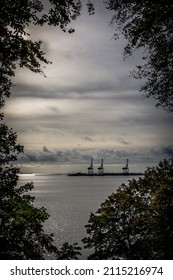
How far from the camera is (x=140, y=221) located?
2422 centimetres

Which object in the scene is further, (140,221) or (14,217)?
(140,221)

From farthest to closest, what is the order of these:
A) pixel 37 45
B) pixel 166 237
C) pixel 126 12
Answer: pixel 166 237, pixel 126 12, pixel 37 45

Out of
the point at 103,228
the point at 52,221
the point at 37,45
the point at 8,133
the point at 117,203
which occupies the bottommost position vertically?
the point at 52,221

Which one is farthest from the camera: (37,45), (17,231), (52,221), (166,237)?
(52,221)

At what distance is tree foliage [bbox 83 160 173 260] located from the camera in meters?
19.8

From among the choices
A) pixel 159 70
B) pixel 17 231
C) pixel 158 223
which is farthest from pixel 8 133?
pixel 158 223

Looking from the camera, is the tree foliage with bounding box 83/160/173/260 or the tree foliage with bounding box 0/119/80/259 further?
the tree foliage with bounding box 83/160/173/260

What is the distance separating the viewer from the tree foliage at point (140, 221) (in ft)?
64.8

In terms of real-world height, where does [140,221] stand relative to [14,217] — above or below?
below

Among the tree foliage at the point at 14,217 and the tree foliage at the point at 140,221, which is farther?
the tree foliage at the point at 140,221

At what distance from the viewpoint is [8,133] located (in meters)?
13.4
